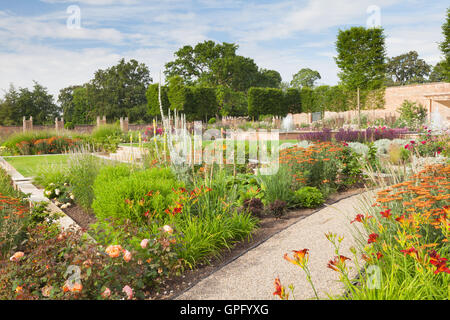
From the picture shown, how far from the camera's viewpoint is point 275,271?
108 inches

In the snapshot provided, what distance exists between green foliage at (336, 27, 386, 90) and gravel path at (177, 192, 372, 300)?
21.1m

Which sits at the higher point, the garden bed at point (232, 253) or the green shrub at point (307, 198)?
the green shrub at point (307, 198)

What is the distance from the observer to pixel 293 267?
2836 mm

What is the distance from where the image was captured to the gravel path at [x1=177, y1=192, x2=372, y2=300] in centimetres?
242

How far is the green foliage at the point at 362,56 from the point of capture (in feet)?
71.5

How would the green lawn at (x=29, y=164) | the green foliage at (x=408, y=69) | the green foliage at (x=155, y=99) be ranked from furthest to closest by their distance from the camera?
the green foliage at (x=408, y=69)
the green foliage at (x=155, y=99)
the green lawn at (x=29, y=164)

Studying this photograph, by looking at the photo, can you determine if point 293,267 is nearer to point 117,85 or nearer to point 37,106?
point 37,106

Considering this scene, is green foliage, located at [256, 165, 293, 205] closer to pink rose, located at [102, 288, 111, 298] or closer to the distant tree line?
pink rose, located at [102, 288, 111, 298]

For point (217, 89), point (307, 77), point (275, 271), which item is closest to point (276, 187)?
point (275, 271)

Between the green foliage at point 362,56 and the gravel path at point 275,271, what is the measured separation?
21.1m

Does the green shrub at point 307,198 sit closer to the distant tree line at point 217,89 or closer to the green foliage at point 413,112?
the green foliage at point 413,112

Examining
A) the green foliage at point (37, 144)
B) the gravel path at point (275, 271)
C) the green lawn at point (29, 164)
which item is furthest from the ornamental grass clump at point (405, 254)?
the green foliage at point (37, 144)
